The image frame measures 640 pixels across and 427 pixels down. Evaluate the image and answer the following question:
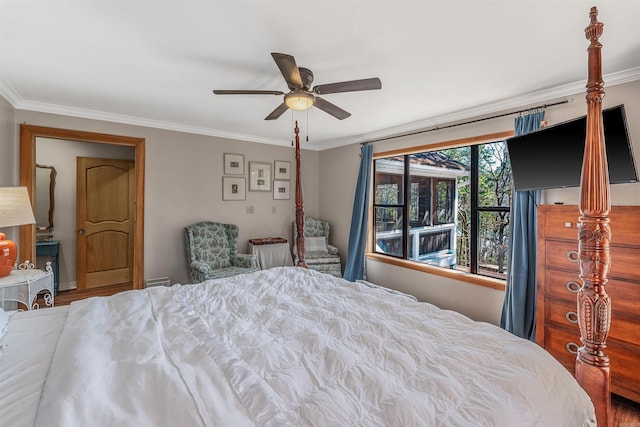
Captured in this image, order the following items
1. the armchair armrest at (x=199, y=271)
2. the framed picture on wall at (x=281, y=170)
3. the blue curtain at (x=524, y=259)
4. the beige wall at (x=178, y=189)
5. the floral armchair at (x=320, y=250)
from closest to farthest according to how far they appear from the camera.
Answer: the blue curtain at (x=524, y=259), the armchair armrest at (x=199, y=271), the beige wall at (x=178, y=189), the floral armchair at (x=320, y=250), the framed picture on wall at (x=281, y=170)

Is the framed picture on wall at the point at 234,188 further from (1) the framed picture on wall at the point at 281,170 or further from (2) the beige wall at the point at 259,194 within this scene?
(1) the framed picture on wall at the point at 281,170

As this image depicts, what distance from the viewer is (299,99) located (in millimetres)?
2193

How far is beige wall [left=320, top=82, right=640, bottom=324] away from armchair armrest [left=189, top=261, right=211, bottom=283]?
2.32 m

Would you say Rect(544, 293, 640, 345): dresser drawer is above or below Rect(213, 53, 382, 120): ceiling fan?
below

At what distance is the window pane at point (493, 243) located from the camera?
10.9 ft

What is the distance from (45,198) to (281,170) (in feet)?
11.6

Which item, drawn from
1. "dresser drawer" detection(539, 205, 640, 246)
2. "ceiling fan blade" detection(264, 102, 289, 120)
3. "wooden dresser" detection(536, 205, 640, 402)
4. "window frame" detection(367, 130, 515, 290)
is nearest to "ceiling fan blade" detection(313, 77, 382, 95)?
"ceiling fan blade" detection(264, 102, 289, 120)

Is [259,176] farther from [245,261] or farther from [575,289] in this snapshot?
[575,289]

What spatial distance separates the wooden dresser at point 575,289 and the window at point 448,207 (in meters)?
0.89

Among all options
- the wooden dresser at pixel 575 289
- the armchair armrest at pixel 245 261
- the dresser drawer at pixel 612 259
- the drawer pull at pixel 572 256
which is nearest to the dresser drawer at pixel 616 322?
the wooden dresser at pixel 575 289

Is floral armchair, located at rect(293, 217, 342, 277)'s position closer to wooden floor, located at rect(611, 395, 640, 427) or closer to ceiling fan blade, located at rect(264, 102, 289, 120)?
ceiling fan blade, located at rect(264, 102, 289, 120)

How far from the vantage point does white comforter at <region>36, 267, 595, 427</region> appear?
3.01 ft

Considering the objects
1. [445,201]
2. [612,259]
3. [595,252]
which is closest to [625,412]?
[612,259]

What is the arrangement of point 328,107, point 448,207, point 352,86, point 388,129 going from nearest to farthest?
point 352,86, point 328,107, point 448,207, point 388,129
